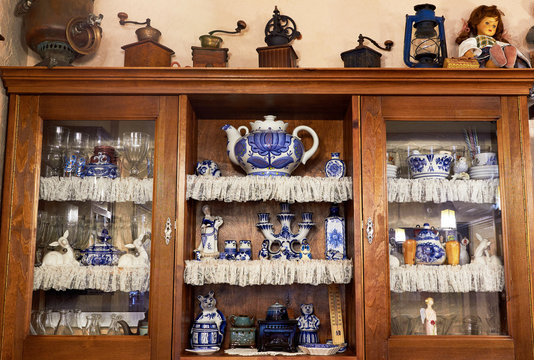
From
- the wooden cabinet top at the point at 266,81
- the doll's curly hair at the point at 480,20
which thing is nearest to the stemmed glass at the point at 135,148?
the wooden cabinet top at the point at 266,81

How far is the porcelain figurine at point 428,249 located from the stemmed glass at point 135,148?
1.03 m

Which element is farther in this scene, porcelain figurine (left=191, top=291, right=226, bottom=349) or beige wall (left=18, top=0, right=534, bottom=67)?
beige wall (left=18, top=0, right=534, bottom=67)

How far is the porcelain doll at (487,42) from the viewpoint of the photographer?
210 cm

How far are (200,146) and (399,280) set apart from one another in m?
0.96

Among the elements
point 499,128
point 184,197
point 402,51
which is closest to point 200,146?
point 184,197

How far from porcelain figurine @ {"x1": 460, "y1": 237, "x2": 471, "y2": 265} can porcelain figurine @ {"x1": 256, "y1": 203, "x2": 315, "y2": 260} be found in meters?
0.56

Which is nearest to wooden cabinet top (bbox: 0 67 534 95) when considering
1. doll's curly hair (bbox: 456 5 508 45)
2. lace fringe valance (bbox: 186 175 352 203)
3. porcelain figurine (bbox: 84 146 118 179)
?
porcelain figurine (bbox: 84 146 118 179)

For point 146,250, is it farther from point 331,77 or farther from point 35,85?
point 331,77

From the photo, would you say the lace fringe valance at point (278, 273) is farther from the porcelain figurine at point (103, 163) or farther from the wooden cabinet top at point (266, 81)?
the wooden cabinet top at point (266, 81)

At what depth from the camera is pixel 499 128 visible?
2045mm

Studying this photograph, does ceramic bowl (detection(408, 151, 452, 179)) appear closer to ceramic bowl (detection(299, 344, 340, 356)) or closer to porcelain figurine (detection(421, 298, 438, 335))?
porcelain figurine (detection(421, 298, 438, 335))

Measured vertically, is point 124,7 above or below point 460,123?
above

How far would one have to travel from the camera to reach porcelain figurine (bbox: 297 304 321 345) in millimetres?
2129

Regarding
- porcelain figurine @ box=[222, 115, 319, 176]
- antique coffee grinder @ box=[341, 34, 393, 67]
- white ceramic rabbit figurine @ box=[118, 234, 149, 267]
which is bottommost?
white ceramic rabbit figurine @ box=[118, 234, 149, 267]
